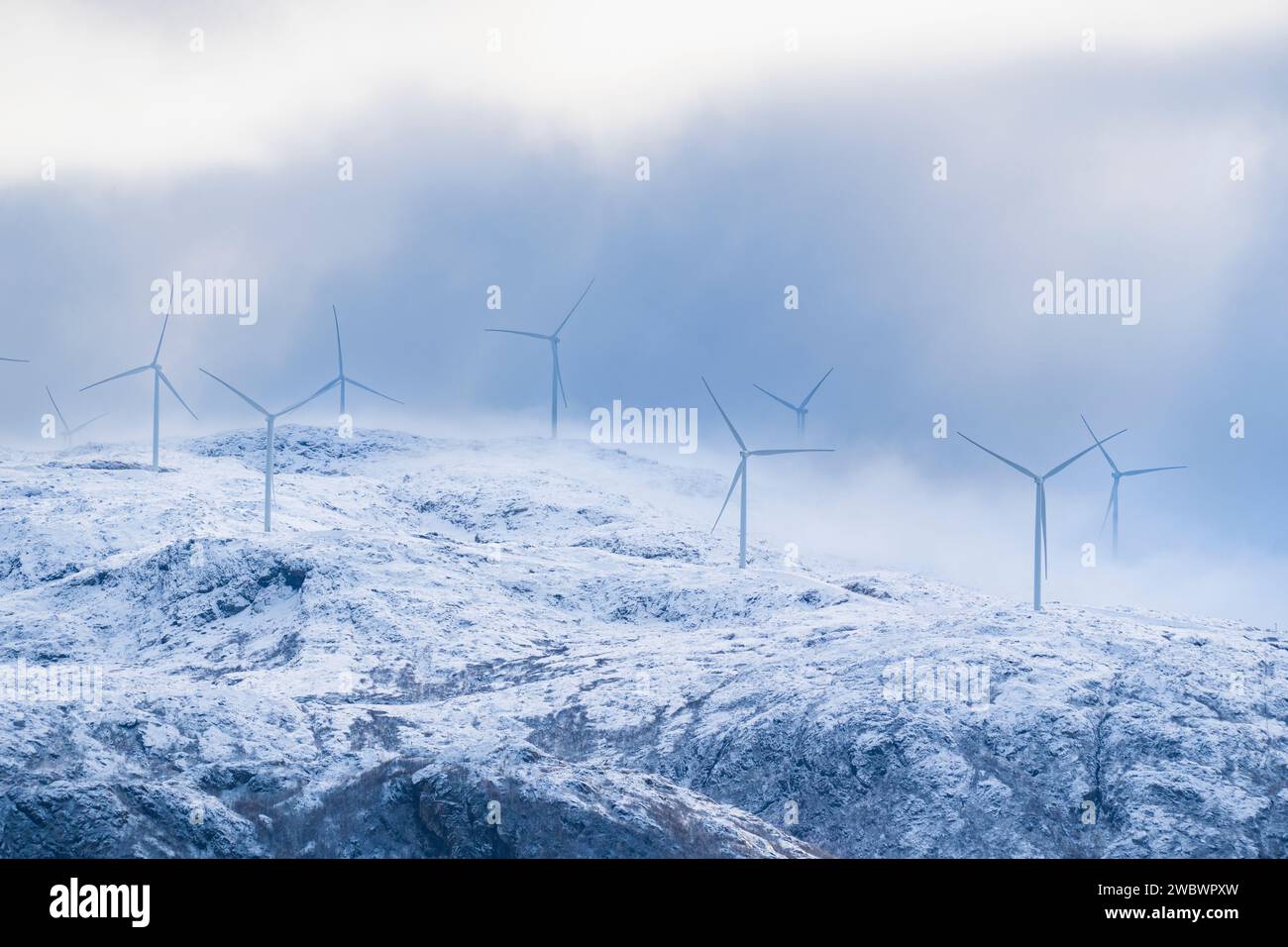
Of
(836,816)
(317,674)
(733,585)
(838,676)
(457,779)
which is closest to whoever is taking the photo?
(457,779)

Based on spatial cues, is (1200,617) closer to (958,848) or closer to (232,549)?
(958,848)

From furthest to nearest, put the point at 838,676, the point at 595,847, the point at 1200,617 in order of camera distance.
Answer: the point at 1200,617
the point at 838,676
the point at 595,847

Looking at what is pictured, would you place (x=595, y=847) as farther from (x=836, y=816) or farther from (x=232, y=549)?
(x=232, y=549)
